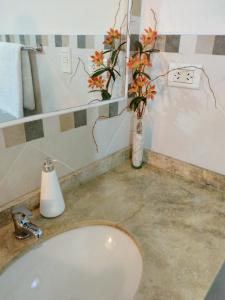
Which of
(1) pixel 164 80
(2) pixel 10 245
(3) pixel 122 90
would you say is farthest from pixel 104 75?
(2) pixel 10 245

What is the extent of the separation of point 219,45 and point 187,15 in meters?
0.16

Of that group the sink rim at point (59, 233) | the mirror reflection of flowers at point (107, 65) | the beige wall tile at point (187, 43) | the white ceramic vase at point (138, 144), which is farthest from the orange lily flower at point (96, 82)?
the sink rim at point (59, 233)

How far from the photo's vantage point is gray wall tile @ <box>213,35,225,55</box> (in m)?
0.82

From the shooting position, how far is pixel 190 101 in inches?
37.9

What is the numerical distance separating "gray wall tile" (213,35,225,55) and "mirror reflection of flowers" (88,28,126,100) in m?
0.35

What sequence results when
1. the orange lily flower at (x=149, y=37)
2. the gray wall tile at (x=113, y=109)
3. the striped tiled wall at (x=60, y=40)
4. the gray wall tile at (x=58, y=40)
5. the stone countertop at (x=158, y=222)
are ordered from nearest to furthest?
the stone countertop at (x=158, y=222) < the striped tiled wall at (x=60, y=40) < the gray wall tile at (x=58, y=40) < the orange lily flower at (x=149, y=37) < the gray wall tile at (x=113, y=109)

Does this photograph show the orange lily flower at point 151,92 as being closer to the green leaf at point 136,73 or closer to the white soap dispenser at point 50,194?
the green leaf at point 136,73

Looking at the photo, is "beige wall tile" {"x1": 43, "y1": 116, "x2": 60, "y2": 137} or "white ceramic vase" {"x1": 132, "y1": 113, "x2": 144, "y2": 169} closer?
"beige wall tile" {"x1": 43, "y1": 116, "x2": 60, "y2": 137}

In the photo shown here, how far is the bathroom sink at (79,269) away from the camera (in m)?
0.66

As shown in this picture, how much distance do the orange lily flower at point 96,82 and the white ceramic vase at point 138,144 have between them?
20cm

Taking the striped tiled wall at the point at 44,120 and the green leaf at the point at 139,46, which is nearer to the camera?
the striped tiled wall at the point at 44,120

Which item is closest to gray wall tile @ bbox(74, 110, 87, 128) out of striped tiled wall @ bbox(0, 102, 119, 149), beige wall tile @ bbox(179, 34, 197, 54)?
striped tiled wall @ bbox(0, 102, 119, 149)

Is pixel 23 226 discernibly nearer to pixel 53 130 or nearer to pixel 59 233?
pixel 59 233

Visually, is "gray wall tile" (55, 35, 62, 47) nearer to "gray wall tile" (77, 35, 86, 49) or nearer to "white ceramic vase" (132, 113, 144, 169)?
"gray wall tile" (77, 35, 86, 49)
